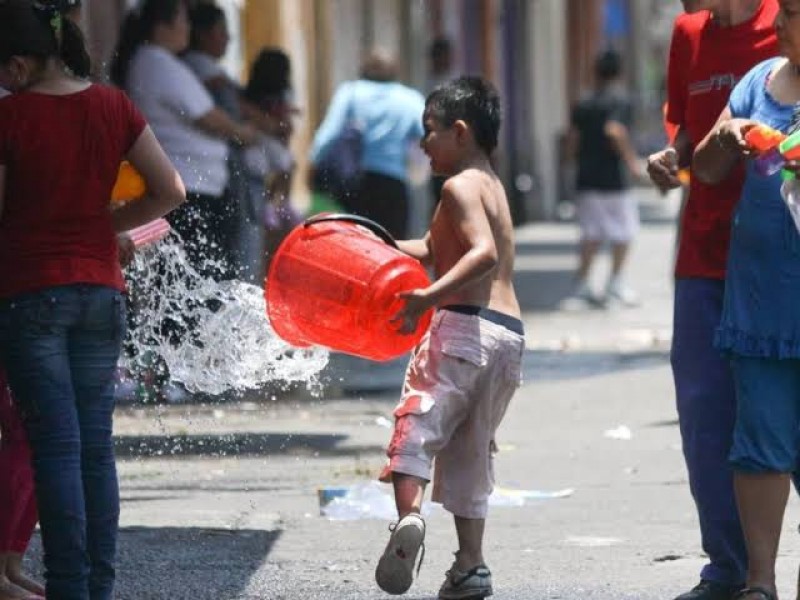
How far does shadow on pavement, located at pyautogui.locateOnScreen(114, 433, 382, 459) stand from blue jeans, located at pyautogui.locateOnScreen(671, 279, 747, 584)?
132 inches

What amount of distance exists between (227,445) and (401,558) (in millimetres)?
3615

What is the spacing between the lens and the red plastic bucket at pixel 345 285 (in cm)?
631

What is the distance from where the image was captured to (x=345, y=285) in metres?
6.37

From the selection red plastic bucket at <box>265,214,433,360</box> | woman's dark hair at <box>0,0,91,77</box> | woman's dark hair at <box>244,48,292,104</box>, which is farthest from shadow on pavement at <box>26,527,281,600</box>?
woman's dark hair at <box>244,48,292,104</box>

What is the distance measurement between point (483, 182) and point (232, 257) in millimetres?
4439

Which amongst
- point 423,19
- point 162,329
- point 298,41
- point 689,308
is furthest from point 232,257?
point 423,19

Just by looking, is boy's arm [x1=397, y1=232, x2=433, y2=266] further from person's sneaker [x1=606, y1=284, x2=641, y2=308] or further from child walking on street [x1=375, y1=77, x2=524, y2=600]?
person's sneaker [x1=606, y1=284, x2=641, y2=308]

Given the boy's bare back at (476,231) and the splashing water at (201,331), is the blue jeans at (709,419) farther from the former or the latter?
the splashing water at (201,331)

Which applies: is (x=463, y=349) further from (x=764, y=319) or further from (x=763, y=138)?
(x=763, y=138)

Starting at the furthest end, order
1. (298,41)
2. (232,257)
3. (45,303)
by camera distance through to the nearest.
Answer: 1. (298,41)
2. (232,257)
3. (45,303)

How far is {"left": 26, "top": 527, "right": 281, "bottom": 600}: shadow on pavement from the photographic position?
265 inches

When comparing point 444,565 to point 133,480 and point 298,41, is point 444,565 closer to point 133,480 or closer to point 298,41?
point 133,480

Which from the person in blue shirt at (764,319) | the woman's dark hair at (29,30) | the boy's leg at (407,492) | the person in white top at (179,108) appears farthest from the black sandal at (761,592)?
the person in white top at (179,108)

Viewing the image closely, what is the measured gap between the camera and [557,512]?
26.6 ft
